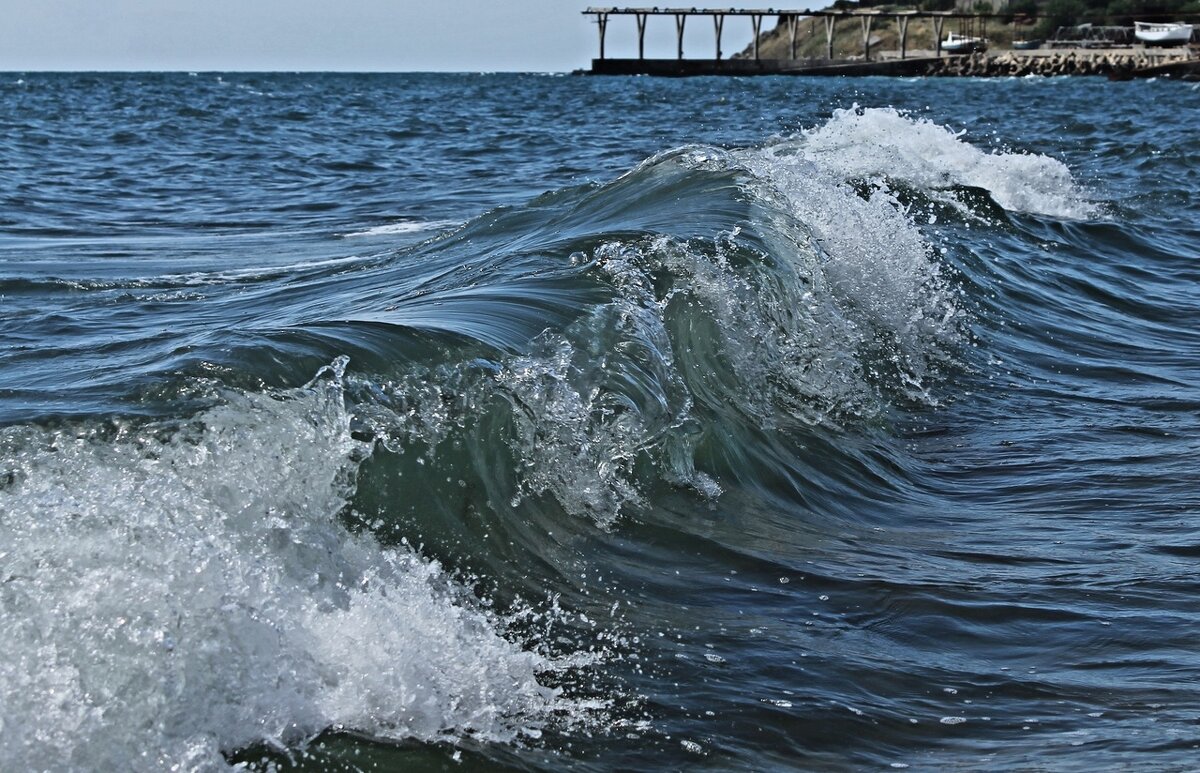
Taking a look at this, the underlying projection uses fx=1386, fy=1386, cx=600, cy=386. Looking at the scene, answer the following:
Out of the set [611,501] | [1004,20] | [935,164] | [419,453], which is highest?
[1004,20]

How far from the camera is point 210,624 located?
3098 mm

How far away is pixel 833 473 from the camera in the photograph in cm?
558

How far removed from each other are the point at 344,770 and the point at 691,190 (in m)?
6.85

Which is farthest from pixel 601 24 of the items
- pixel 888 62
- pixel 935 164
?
pixel 935 164

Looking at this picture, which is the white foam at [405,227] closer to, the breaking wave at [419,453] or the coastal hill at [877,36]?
the breaking wave at [419,453]

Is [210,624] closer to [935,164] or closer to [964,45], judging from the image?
[935,164]

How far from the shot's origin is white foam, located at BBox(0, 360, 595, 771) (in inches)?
112

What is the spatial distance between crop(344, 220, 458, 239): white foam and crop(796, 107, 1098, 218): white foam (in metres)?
3.63

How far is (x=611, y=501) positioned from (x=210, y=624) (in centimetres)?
196

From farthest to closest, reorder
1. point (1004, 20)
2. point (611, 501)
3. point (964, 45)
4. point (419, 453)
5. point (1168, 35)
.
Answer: point (1004, 20) < point (964, 45) < point (1168, 35) < point (611, 501) < point (419, 453)

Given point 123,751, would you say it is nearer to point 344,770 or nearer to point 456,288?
point 344,770

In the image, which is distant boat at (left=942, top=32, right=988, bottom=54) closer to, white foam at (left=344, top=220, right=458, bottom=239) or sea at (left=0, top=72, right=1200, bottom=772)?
white foam at (left=344, top=220, right=458, bottom=239)

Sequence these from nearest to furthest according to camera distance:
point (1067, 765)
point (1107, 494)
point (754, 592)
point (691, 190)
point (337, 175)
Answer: point (1067, 765) < point (754, 592) < point (1107, 494) < point (691, 190) < point (337, 175)

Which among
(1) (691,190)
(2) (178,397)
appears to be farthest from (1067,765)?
(1) (691,190)
